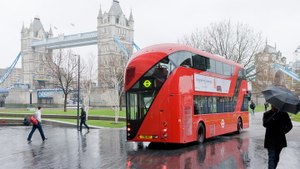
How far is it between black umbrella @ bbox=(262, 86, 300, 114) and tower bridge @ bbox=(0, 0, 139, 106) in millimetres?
91099

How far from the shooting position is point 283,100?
7770 mm

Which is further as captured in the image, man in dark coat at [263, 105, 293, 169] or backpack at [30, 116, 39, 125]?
backpack at [30, 116, 39, 125]

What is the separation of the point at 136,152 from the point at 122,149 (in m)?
1.22

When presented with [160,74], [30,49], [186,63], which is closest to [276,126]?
[160,74]

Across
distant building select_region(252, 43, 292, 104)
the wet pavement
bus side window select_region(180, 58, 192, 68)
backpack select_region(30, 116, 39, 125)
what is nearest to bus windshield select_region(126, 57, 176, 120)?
bus side window select_region(180, 58, 192, 68)

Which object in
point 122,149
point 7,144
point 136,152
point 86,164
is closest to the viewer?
point 86,164

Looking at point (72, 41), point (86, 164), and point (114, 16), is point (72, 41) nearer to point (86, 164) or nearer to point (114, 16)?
point (114, 16)

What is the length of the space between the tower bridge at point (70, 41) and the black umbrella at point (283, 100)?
9110 centimetres

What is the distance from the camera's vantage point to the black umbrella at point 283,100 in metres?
7.73

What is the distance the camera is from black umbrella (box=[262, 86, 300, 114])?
7.73 meters

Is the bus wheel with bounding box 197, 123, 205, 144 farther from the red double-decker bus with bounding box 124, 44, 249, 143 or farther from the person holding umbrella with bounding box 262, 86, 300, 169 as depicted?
the person holding umbrella with bounding box 262, 86, 300, 169

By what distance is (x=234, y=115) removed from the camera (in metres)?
22.0

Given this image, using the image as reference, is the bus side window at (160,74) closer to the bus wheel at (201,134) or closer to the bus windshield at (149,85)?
the bus windshield at (149,85)

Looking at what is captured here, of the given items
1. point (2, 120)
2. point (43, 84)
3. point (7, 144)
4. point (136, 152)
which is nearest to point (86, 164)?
point (136, 152)
